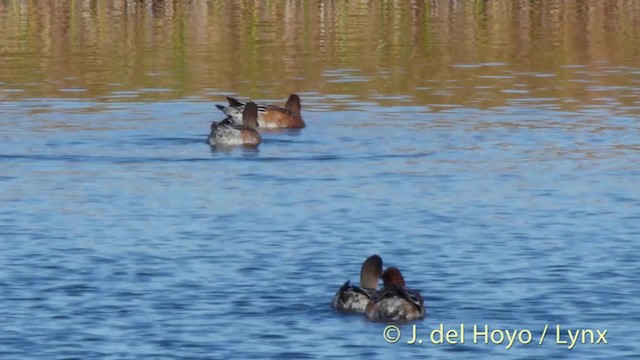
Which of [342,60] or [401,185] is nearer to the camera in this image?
[401,185]

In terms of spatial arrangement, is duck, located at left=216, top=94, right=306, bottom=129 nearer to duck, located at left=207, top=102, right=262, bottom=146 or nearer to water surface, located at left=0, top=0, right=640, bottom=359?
water surface, located at left=0, top=0, right=640, bottom=359

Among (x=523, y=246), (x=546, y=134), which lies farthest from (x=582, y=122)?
(x=523, y=246)

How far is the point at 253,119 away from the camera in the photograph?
27.7 m

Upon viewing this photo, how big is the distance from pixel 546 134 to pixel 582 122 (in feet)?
5.80

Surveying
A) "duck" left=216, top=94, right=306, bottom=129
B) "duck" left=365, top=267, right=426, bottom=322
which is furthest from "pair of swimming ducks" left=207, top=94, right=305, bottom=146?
"duck" left=365, top=267, right=426, bottom=322

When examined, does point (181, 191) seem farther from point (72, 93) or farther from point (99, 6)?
point (99, 6)

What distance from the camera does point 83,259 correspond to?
16969 mm

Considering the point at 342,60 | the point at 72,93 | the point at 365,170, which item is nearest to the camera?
the point at 365,170

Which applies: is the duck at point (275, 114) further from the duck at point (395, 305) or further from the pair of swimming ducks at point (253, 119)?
the duck at point (395, 305)

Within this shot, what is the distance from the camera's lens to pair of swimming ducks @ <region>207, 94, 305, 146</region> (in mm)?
25344

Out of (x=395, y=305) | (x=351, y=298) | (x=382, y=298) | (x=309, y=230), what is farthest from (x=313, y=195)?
(x=395, y=305)

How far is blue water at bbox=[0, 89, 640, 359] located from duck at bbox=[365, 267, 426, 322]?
178 millimetres

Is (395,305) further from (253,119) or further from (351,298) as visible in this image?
(253,119)

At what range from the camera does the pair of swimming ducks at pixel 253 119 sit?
83.1ft
